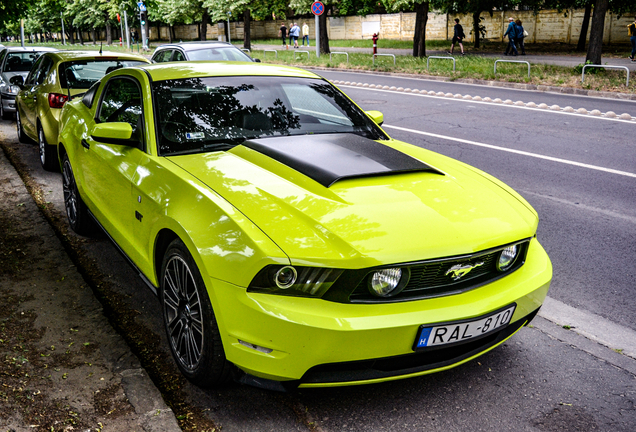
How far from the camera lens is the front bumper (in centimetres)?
249

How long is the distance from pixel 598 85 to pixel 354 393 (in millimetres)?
17058

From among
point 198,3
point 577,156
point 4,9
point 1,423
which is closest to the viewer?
point 1,423

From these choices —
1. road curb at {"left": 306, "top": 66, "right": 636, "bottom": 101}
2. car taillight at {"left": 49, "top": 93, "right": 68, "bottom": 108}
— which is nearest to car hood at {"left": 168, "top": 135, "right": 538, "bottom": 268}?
car taillight at {"left": 49, "top": 93, "right": 68, "bottom": 108}

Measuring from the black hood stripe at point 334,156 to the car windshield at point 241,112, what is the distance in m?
0.21

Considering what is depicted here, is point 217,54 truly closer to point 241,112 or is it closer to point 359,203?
point 241,112

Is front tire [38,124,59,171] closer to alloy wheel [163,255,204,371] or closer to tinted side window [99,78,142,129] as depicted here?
tinted side window [99,78,142,129]

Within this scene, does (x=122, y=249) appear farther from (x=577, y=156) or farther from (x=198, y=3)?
(x=198, y=3)

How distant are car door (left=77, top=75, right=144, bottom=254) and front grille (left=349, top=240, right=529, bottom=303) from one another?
1.78m

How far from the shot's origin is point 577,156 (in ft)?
29.1

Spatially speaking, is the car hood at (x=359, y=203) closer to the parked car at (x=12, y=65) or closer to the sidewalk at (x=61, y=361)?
the sidewalk at (x=61, y=361)

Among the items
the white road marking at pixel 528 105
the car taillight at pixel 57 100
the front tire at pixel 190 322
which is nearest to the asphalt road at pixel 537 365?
the front tire at pixel 190 322

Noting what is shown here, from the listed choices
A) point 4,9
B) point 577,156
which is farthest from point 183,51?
point 577,156

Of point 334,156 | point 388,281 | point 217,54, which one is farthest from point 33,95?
point 388,281

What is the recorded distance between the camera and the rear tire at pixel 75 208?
536cm
